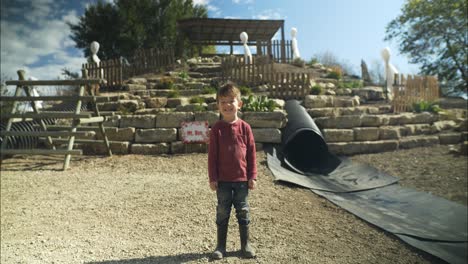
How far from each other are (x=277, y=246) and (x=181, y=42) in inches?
61.8

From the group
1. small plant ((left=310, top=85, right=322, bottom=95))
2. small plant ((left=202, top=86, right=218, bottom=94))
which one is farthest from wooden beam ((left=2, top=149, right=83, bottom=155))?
small plant ((left=310, top=85, right=322, bottom=95))

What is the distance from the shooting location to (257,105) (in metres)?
5.78

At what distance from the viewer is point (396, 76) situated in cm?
862

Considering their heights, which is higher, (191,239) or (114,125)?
(114,125)

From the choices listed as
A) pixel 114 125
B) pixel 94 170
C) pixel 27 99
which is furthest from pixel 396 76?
pixel 27 99

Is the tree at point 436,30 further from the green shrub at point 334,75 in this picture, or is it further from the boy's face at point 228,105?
the green shrub at point 334,75

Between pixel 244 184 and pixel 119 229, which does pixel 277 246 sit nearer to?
pixel 244 184

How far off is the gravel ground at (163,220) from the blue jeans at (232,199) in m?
0.24

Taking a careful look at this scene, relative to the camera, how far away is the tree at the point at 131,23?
2199 millimetres

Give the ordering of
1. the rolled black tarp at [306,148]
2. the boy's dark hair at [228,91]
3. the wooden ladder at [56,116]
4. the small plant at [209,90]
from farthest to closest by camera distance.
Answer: the small plant at [209,90], the wooden ladder at [56,116], the rolled black tarp at [306,148], the boy's dark hair at [228,91]

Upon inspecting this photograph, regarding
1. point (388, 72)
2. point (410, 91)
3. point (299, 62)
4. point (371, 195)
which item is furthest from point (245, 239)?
point (410, 91)

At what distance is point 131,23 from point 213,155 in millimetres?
1127

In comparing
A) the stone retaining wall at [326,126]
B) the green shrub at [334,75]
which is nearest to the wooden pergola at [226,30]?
the stone retaining wall at [326,126]

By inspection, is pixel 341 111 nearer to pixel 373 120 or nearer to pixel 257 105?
pixel 373 120
